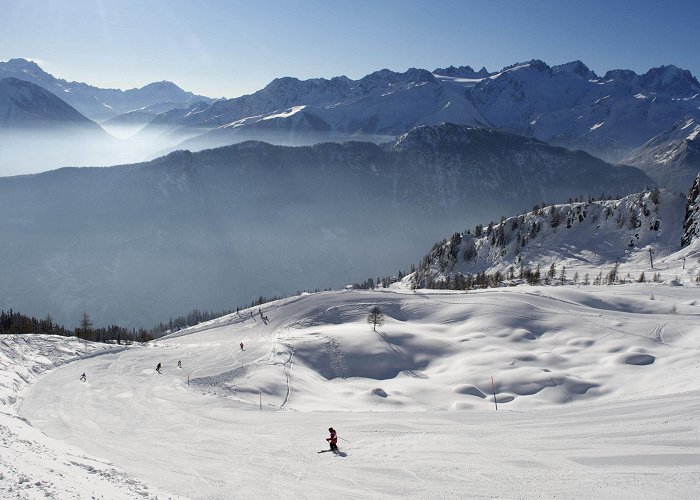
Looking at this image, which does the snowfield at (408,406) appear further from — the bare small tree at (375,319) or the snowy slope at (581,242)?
the snowy slope at (581,242)

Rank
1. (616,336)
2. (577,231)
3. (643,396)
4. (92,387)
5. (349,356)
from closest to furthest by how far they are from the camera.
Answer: (643,396), (92,387), (616,336), (349,356), (577,231)

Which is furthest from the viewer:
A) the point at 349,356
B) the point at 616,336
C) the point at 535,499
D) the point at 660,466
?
the point at 349,356

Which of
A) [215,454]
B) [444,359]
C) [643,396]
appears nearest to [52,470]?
[215,454]

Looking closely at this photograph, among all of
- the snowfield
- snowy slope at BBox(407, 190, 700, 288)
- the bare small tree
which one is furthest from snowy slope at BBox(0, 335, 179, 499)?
snowy slope at BBox(407, 190, 700, 288)

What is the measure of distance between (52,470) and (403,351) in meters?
45.3

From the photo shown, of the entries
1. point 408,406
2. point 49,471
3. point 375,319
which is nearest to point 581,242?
point 375,319

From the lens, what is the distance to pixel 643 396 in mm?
37625

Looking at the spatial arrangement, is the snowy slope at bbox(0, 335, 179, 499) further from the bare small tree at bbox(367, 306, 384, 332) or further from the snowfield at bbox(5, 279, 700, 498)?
the bare small tree at bbox(367, 306, 384, 332)

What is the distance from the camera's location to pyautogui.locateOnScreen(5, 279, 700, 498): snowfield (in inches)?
957

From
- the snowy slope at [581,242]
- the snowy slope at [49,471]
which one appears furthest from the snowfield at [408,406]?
the snowy slope at [581,242]

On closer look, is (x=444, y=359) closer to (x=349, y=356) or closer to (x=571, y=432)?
(x=349, y=356)

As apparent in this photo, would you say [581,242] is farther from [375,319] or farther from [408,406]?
[408,406]

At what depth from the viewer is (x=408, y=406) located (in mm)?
45406

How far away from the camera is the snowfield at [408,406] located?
24312 mm
